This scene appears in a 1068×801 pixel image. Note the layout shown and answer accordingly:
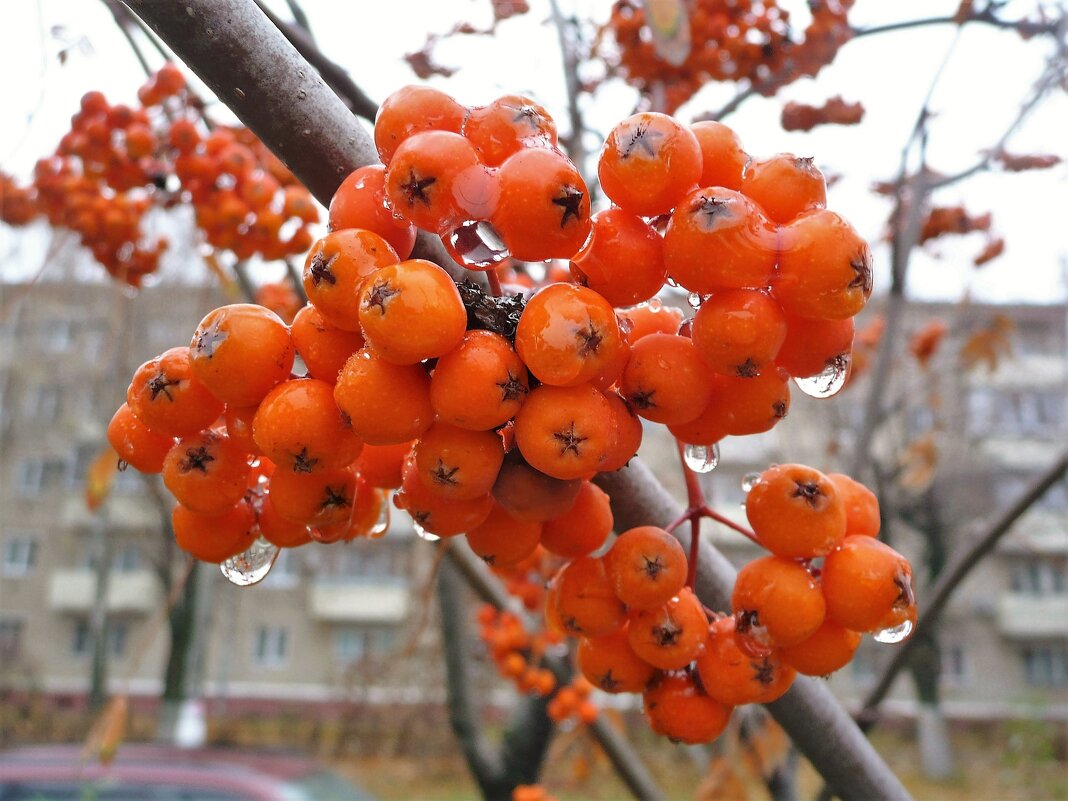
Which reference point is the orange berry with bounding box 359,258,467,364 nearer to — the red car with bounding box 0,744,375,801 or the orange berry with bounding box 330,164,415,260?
the orange berry with bounding box 330,164,415,260

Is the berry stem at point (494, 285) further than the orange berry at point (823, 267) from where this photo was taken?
Yes

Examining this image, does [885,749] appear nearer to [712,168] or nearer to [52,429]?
[712,168]


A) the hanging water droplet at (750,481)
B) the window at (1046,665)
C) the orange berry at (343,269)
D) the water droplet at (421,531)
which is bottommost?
the window at (1046,665)

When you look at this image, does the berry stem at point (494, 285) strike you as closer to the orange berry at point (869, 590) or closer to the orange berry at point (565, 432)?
the orange berry at point (565, 432)

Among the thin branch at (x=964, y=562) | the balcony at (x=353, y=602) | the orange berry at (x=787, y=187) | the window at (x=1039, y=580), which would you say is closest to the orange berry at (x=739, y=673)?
the orange berry at (x=787, y=187)

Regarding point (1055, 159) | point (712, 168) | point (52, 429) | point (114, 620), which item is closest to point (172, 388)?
point (712, 168)

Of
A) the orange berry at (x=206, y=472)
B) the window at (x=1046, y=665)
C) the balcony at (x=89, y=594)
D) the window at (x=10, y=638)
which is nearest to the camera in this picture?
the orange berry at (x=206, y=472)

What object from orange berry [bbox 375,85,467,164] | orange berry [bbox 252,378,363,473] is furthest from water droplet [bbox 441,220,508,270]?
orange berry [bbox 252,378,363,473]

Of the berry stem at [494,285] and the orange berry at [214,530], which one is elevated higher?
the berry stem at [494,285]
